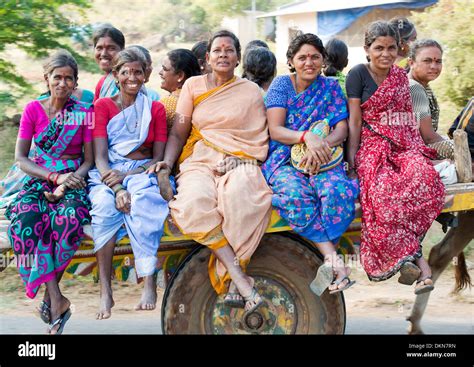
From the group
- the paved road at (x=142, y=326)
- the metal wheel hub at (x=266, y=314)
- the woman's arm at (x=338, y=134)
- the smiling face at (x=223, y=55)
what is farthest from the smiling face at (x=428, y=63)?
the paved road at (x=142, y=326)

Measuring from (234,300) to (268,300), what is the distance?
Result: 35 cm

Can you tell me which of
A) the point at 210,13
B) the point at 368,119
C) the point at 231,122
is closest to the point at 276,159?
the point at 231,122

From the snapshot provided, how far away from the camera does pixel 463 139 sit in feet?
15.5

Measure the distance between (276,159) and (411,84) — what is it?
1.17 meters

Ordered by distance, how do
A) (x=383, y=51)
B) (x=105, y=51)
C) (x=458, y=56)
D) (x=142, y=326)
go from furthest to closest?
(x=458, y=56) → (x=142, y=326) → (x=105, y=51) → (x=383, y=51)

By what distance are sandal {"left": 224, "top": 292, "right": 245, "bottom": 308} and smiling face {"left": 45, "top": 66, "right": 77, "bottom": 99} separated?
64.3 inches

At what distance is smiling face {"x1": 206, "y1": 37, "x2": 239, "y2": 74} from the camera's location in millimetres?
4645

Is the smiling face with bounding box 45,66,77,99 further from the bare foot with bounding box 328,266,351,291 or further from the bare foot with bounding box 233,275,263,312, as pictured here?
the bare foot with bounding box 328,266,351,291

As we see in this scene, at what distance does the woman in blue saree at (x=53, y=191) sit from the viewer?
429cm

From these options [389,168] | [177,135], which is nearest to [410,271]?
[389,168]

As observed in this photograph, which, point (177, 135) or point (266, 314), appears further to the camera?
point (177, 135)

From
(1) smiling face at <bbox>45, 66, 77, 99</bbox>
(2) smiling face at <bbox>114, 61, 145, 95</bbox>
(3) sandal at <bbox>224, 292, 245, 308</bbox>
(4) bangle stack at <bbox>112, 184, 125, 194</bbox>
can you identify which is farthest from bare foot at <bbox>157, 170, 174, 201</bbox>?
A: (1) smiling face at <bbox>45, 66, 77, 99</bbox>

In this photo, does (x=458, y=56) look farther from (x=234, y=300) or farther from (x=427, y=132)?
(x=234, y=300)

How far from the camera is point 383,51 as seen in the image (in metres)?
4.70
